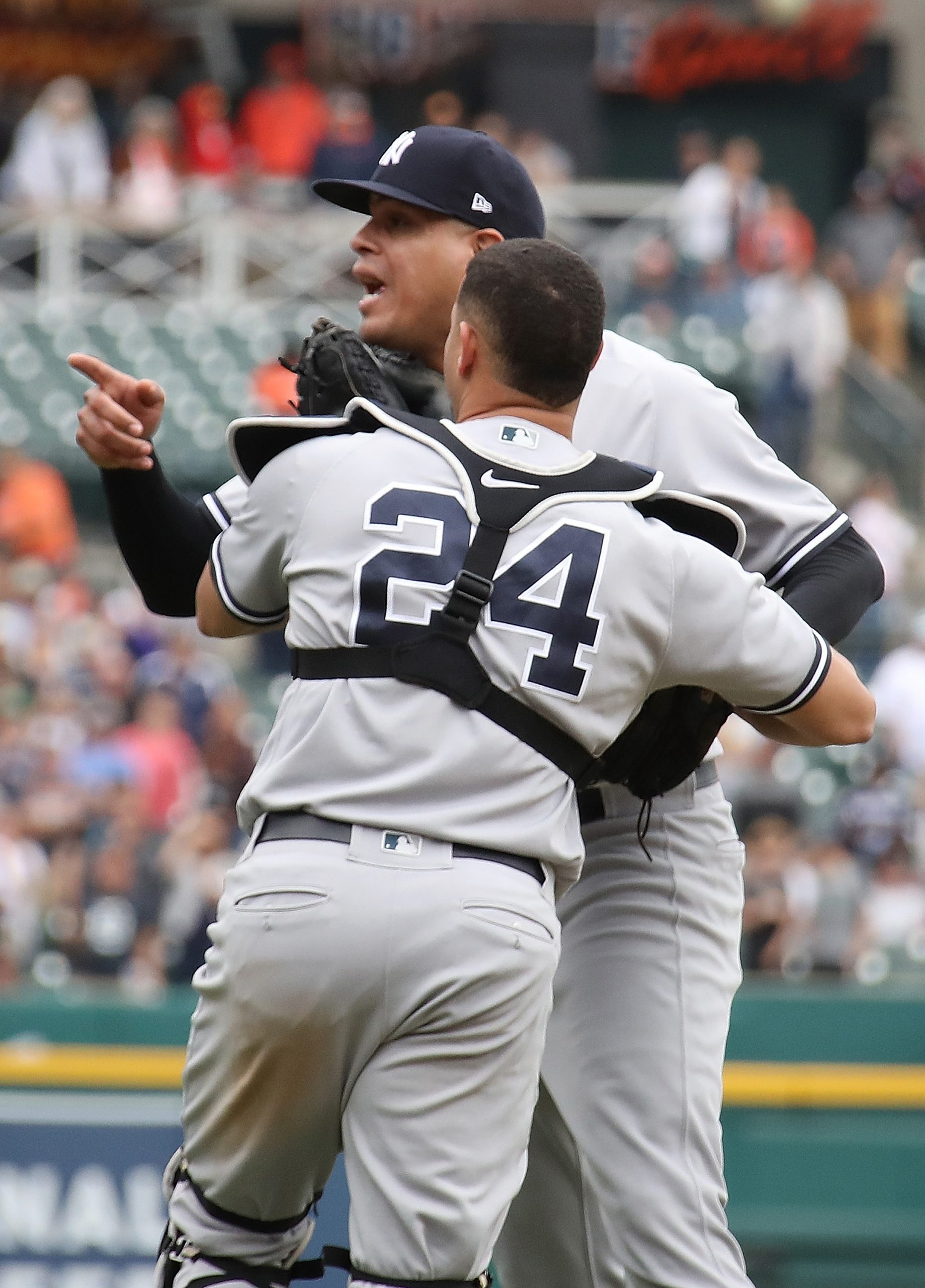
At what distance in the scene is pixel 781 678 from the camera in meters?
2.88

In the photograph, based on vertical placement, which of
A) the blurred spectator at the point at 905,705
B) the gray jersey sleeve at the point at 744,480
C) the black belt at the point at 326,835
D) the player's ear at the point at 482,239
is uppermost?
the player's ear at the point at 482,239

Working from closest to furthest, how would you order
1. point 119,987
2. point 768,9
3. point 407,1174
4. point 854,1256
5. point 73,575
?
point 407,1174 < point 854,1256 < point 119,987 < point 73,575 < point 768,9

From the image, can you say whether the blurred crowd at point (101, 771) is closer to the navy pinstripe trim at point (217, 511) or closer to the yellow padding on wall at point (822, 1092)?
the yellow padding on wall at point (822, 1092)

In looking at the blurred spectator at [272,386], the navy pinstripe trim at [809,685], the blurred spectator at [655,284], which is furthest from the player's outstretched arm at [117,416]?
the blurred spectator at [655,284]

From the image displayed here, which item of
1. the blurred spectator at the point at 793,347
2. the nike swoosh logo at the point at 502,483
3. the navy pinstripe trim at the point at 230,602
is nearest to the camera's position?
the nike swoosh logo at the point at 502,483

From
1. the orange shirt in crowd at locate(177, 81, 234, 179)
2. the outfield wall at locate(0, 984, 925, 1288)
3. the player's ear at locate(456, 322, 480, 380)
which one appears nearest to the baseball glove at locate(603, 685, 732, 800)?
the player's ear at locate(456, 322, 480, 380)

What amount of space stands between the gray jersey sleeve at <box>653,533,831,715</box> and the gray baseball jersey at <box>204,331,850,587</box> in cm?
46

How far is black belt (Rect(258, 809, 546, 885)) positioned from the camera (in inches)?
109

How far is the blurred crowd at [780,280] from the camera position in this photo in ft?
41.4

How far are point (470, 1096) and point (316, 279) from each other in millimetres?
11050

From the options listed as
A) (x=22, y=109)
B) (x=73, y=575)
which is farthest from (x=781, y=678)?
(x=22, y=109)

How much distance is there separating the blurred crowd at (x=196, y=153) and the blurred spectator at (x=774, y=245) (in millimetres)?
1396

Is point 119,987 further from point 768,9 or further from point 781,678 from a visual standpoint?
point 768,9

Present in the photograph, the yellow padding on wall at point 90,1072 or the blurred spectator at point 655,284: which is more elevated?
the yellow padding on wall at point 90,1072
